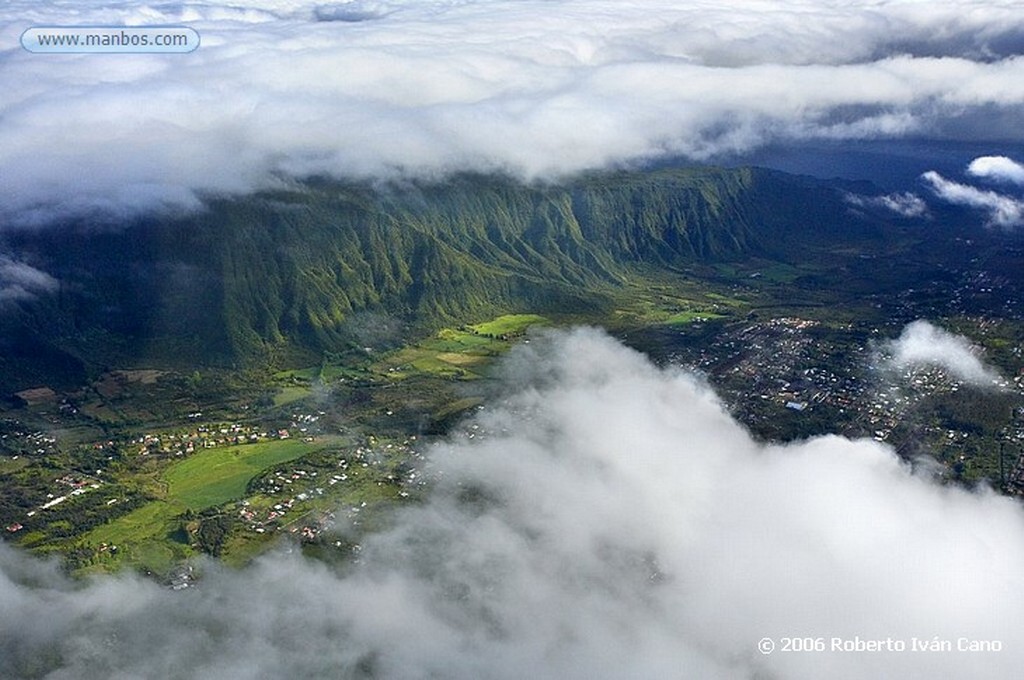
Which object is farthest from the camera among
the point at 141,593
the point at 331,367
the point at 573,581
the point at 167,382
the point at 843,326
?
the point at 843,326

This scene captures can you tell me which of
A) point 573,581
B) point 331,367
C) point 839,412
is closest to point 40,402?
point 331,367

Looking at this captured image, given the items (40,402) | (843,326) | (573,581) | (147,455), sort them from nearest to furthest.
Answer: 1. (573,581)
2. (147,455)
3. (40,402)
4. (843,326)

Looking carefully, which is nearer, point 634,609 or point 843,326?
point 634,609

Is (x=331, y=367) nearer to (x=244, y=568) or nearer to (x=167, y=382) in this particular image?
(x=167, y=382)

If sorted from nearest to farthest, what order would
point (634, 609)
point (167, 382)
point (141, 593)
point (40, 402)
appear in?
point (634, 609)
point (141, 593)
point (40, 402)
point (167, 382)

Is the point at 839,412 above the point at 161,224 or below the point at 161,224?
below

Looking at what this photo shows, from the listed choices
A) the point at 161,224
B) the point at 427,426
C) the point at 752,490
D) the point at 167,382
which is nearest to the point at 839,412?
the point at 752,490

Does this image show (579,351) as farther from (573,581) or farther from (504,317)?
(573,581)

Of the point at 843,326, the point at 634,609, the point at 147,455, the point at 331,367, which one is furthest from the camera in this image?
the point at 843,326

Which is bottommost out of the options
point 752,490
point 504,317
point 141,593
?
point 504,317
